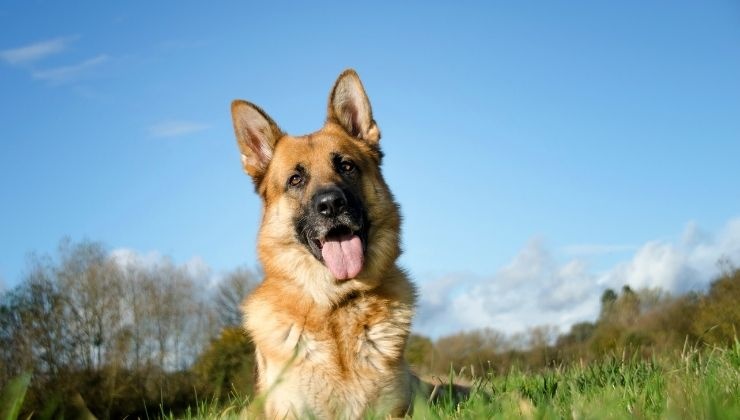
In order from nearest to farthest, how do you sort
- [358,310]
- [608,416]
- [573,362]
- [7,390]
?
[7,390], [608,416], [358,310], [573,362]

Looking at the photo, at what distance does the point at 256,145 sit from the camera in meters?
7.91

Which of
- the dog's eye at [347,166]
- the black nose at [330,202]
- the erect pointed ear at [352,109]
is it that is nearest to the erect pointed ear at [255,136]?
the erect pointed ear at [352,109]

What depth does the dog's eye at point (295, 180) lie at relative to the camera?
7.33 meters

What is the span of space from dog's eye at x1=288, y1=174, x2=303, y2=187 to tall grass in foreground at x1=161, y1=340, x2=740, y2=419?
2069 mm

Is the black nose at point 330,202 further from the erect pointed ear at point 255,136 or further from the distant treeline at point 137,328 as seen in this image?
the distant treeline at point 137,328

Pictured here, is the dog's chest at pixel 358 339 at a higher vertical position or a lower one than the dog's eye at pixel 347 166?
lower

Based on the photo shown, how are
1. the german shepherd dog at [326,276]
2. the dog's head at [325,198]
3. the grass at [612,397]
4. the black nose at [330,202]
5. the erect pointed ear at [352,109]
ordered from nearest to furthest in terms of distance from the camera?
1. the grass at [612,397]
2. the german shepherd dog at [326,276]
3. the black nose at [330,202]
4. the dog's head at [325,198]
5. the erect pointed ear at [352,109]

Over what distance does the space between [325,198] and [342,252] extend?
553mm

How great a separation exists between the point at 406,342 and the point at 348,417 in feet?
3.02

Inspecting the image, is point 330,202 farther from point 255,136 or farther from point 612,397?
point 612,397

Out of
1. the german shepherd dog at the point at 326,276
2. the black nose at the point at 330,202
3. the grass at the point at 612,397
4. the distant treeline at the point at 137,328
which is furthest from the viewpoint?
the distant treeline at the point at 137,328

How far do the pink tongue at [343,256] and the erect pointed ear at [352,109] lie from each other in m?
1.42

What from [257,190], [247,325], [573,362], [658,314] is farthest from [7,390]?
[658,314]

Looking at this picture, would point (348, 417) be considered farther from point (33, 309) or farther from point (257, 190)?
point (33, 309)
